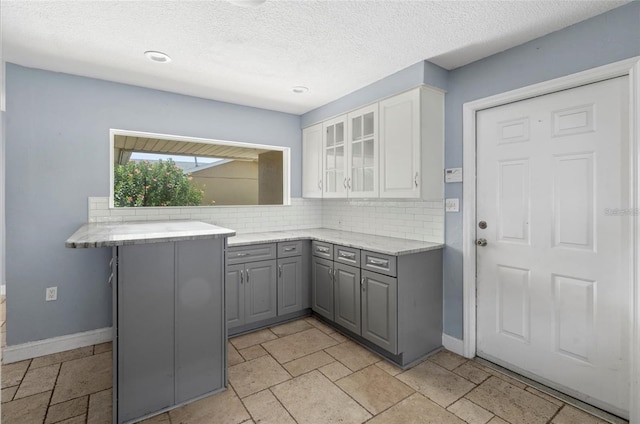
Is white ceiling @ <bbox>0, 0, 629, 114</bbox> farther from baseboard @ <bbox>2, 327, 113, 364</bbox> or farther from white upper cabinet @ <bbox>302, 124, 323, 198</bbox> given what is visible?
baseboard @ <bbox>2, 327, 113, 364</bbox>

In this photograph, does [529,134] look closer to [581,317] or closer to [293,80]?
[581,317]

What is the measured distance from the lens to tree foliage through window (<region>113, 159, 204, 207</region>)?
3.34 meters

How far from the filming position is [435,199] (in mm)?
2947

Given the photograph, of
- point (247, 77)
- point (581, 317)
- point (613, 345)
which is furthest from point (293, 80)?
point (613, 345)

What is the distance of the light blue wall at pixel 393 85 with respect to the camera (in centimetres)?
278

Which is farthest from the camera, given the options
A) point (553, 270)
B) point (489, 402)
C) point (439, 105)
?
point (439, 105)

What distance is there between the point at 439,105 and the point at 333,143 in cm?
130

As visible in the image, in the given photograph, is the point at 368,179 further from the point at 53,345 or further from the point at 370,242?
the point at 53,345

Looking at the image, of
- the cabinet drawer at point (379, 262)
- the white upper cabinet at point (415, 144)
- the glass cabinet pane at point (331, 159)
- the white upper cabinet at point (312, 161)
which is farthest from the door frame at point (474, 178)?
the white upper cabinet at point (312, 161)

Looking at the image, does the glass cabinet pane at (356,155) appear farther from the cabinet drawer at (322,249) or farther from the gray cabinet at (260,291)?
the gray cabinet at (260,291)

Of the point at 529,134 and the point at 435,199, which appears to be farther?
the point at 435,199

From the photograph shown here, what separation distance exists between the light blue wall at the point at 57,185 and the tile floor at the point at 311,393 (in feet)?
1.31

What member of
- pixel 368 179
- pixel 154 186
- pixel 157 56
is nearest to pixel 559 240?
pixel 368 179

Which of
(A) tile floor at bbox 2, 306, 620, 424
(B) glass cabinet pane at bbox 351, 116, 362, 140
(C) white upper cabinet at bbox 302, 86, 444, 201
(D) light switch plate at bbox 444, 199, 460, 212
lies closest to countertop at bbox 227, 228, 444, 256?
(D) light switch plate at bbox 444, 199, 460, 212
